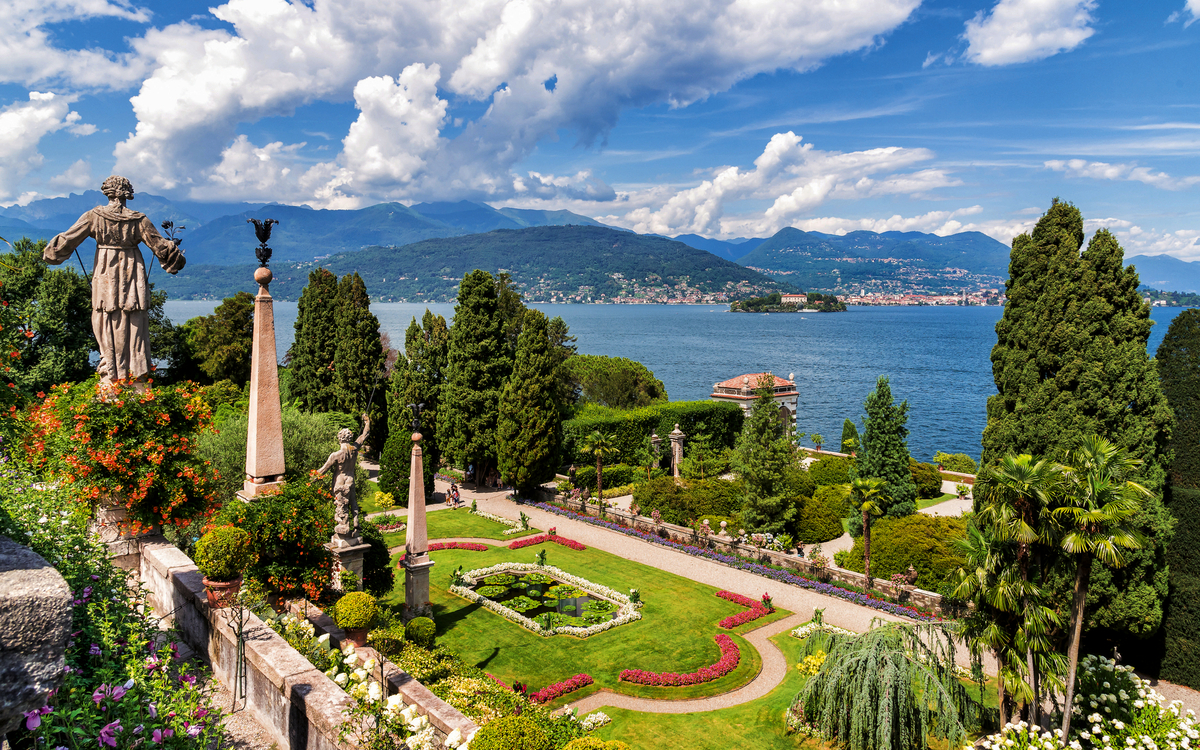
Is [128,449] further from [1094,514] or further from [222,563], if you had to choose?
[1094,514]

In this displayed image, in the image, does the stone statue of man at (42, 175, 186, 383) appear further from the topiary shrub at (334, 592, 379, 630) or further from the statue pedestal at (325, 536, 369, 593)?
the statue pedestal at (325, 536, 369, 593)

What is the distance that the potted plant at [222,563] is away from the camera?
8.44m

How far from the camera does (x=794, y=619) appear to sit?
20344 millimetres

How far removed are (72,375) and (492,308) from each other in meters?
21.3

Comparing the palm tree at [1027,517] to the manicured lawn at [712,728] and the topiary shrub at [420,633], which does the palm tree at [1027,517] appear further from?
the topiary shrub at [420,633]

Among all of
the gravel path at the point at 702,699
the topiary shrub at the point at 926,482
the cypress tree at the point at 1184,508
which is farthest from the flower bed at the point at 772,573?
the topiary shrub at the point at 926,482

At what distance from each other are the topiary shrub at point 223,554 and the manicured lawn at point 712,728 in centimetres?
853

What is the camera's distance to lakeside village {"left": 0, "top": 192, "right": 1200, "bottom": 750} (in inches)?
271

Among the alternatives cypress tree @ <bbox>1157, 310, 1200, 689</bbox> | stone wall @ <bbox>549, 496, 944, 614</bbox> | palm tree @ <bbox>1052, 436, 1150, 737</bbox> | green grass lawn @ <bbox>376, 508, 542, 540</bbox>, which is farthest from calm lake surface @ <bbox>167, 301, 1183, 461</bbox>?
palm tree @ <bbox>1052, 436, 1150, 737</bbox>

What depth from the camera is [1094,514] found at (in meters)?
11.6

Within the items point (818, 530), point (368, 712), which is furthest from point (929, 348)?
point (368, 712)

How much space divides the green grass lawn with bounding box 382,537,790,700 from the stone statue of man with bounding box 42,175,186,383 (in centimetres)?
1076

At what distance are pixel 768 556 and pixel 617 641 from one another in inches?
358

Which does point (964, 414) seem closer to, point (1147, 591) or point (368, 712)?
point (1147, 591)
